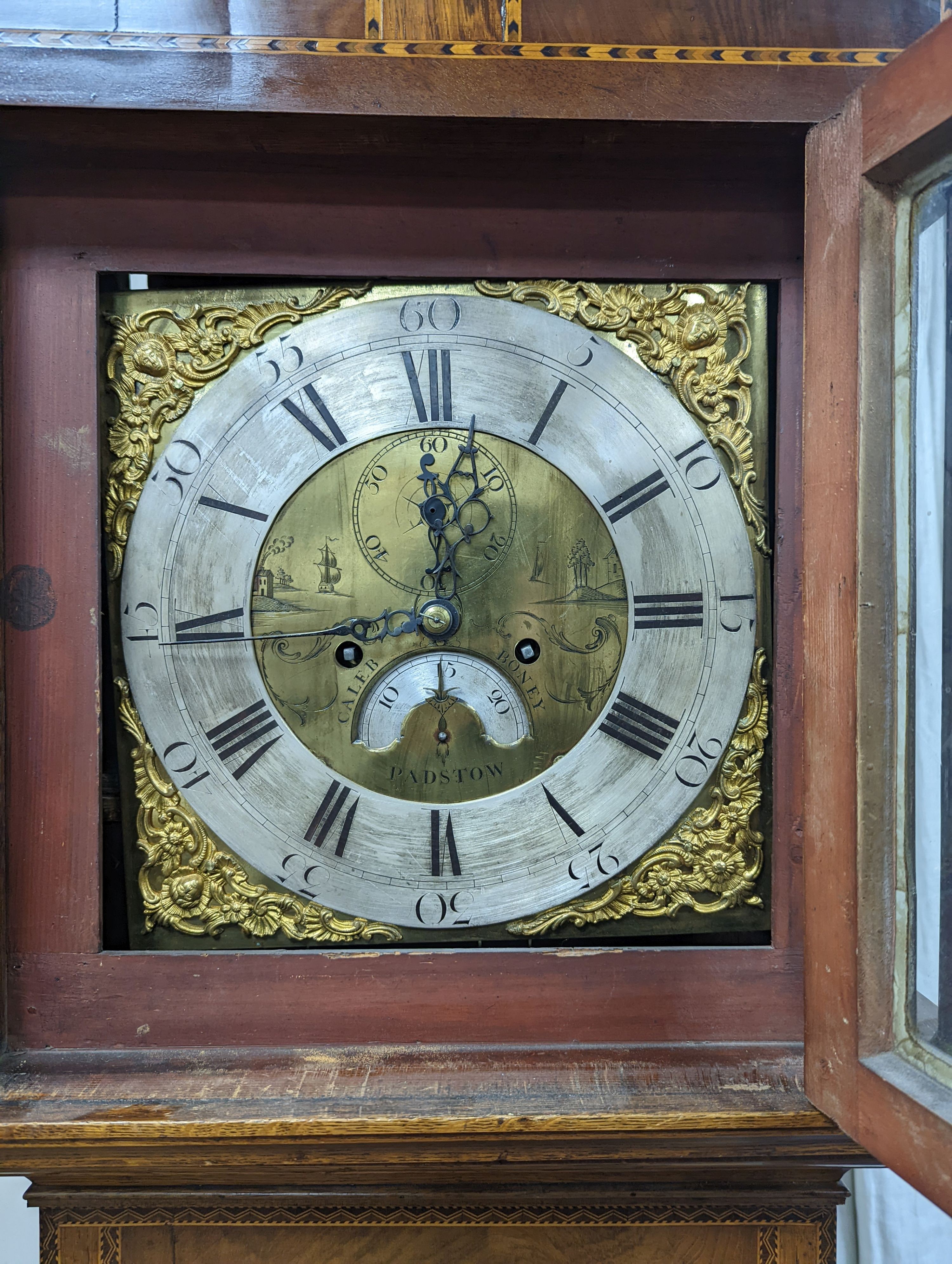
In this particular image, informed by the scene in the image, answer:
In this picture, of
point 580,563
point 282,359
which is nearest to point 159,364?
point 282,359

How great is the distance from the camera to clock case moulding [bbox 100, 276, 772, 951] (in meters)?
1.24

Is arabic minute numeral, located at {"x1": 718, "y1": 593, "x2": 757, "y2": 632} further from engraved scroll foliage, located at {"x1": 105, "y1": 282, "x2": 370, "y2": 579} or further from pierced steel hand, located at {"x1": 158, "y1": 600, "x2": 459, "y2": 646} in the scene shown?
engraved scroll foliage, located at {"x1": 105, "y1": 282, "x2": 370, "y2": 579}

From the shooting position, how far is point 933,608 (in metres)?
0.98

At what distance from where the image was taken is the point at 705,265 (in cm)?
125

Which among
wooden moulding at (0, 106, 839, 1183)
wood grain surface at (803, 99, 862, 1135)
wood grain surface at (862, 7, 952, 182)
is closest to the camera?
wood grain surface at (862, 7, 952, 182)

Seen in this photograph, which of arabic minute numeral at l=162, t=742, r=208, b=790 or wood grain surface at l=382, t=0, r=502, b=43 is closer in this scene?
wood grain surface at l=382, t=0, r=502, b=43

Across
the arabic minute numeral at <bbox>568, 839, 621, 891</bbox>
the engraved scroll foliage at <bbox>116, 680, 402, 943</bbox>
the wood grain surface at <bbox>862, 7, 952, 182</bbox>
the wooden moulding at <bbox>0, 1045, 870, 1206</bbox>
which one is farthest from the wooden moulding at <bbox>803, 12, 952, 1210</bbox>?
the engraved scroll foliage at <bbox>116, 680, 402, 943</bbox>

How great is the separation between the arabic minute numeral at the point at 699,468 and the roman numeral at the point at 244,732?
65 centimetres

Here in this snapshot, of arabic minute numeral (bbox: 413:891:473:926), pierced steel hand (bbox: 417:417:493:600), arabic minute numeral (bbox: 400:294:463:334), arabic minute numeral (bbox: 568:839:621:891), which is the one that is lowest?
arabic minute numeral (bbox: 413:891:473:926)

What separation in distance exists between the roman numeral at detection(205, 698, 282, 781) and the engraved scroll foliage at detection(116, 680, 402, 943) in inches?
3.3

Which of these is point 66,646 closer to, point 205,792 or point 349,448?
point 205,792

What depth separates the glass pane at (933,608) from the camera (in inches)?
38.4

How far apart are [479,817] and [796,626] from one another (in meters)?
0.50

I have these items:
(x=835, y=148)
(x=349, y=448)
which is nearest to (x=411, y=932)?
(x=349, y=448)
